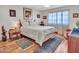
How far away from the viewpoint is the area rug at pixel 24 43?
188 centimetres

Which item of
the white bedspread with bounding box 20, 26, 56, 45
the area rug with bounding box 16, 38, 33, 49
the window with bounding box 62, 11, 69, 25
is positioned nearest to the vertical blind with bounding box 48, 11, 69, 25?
the window with bounding box 62, 11, 69, 25

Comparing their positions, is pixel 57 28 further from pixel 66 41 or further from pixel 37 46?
pixel 37 46

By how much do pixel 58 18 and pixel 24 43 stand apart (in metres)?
0.76

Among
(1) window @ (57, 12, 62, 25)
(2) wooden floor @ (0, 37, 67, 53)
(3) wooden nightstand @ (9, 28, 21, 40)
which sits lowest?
(2) wooden floor @ (0, 37, 67, 53)

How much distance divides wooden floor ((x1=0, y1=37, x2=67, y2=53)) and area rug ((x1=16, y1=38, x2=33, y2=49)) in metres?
0.05

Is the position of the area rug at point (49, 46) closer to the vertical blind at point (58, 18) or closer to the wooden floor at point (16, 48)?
the wooden floor at point (16, 48)

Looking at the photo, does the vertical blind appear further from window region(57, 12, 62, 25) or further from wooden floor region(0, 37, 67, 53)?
wooden floor region(0, 37, 67, 53)

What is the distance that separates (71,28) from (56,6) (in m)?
0.46

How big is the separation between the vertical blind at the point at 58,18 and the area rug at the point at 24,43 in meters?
0.51

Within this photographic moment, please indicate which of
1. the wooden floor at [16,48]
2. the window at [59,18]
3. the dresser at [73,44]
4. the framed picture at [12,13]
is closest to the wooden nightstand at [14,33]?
the wooden floor at [16,48]

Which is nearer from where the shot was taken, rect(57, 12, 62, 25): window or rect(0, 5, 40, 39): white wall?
rect(0, 5, 40, 39): white wall

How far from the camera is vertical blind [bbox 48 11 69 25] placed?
1896mm

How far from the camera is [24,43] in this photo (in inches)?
74.4

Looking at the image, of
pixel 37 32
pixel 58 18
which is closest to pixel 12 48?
pixel 37 32
